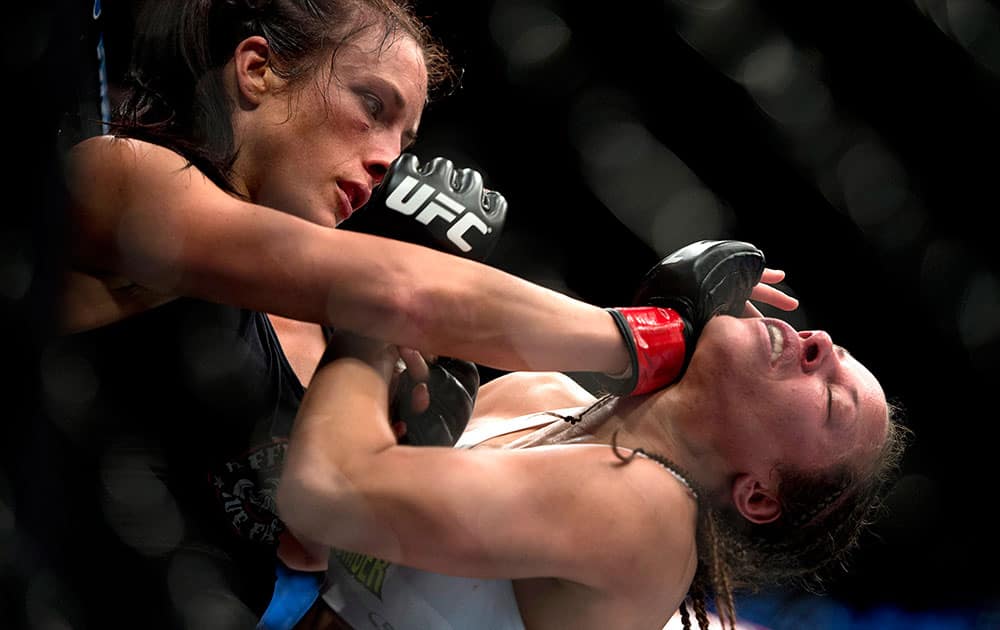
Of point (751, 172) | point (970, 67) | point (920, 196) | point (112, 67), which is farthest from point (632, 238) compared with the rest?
point (112, 67)

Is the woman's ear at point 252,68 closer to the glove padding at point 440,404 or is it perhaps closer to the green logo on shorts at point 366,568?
the glove padding at point 440,404

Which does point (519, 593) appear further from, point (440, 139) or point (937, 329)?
point (937, 329)

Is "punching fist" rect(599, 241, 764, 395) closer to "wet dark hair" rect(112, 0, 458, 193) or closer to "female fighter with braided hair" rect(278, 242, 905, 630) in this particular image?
"female fighter with braided hair" rect(278, 242, 905, 630)

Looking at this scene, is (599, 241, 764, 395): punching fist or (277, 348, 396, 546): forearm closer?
(277, 348, 396, 546): forearm

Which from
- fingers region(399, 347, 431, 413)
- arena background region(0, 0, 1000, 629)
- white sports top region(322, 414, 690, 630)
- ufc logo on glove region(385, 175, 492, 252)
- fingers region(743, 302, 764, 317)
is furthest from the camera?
fingers region(743, 302, 764, 317)

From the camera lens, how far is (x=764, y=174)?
2102 mm

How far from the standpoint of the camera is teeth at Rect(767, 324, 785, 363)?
153 cm

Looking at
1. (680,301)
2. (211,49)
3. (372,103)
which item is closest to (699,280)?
(680,301)

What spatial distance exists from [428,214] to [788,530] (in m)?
0.79

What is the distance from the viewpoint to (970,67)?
1.86 meters

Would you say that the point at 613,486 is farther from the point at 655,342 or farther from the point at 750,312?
the point at 750,312

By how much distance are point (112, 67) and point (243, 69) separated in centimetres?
20

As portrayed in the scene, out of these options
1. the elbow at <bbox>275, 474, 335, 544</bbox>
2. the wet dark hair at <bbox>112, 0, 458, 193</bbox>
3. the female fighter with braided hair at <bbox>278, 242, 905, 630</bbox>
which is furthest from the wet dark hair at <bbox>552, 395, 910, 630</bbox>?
the wet dark hair at <bbox>112, 0, 458, 193</bbox>

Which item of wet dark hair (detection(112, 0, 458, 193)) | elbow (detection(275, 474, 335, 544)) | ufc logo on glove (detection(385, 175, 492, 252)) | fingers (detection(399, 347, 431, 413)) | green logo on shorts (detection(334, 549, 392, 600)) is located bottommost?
green logo on shorts (detection(334, 549, 392, 600))
